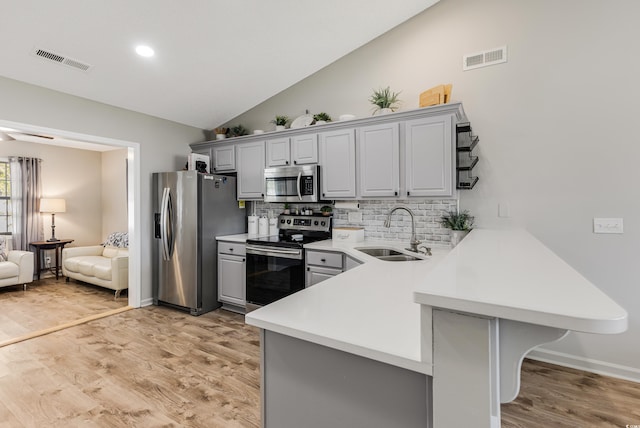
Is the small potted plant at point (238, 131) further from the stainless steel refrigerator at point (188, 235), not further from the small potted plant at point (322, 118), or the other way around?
the small potted plant at point (322, 118)

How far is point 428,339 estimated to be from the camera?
74cm

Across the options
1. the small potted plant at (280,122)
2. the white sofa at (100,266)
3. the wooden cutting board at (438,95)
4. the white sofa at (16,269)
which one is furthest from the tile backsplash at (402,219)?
the white sofa at (16,269)

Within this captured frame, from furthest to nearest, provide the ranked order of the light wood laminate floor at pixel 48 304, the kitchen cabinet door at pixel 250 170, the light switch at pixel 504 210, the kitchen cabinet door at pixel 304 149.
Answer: the kitchen cabinet door at pixel 250 170
the kitchen cabinet door at pixel 304 149
the light wood laminate floor at pixel 48 304
the light switch at pixel 504 210

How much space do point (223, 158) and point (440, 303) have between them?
4.04m

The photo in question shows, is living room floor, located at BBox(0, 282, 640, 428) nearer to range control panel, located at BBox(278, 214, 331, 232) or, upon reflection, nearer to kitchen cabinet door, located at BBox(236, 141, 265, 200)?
range control panel, located at BBox(278, 214, 331, 232)

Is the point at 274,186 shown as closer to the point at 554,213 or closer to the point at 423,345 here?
the point at 554,213

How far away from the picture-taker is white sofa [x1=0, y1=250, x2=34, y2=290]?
455cm

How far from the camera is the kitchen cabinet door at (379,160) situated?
9.93 feet

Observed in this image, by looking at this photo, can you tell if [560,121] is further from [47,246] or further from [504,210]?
[47,246]

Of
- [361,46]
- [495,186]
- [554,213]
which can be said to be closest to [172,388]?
[495,186]

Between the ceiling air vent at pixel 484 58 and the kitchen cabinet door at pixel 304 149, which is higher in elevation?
the ceiling air vent at pixel 484 58

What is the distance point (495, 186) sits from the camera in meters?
2.90

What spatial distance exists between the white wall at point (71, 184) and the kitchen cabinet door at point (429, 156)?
6.57 metres

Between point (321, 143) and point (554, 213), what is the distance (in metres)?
2.30
